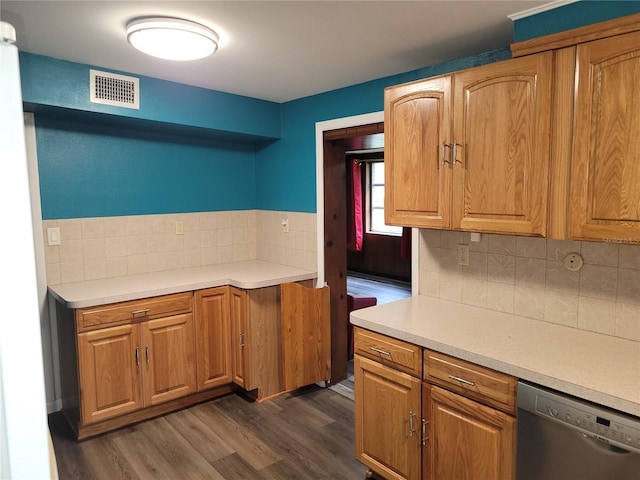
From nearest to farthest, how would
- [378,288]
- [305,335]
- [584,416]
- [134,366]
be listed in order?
[584,416] → [134,366] → [305,335] → [378,288]

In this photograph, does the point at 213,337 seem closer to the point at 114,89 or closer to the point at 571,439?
the point at 114,89

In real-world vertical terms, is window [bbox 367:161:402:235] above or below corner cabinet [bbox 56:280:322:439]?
above

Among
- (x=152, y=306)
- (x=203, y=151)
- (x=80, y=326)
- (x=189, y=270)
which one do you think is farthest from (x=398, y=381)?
(x=203, y=151)

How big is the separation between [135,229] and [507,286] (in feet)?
8.32

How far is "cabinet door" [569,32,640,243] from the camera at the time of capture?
5.03ft

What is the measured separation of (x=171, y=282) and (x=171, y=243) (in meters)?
0.57

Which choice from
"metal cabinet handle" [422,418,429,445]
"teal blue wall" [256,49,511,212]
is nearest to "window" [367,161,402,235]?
"teal blue wall" [256,49,511,212]

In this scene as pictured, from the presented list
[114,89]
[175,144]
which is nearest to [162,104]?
[114,89]

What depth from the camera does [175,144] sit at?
137 inches

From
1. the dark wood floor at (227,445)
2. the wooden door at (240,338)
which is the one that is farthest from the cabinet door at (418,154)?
the dark wood floor at (227,445)

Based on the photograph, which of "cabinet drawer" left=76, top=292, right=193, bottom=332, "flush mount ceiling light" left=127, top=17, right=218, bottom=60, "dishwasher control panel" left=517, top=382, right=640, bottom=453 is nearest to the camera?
"dishwasher control panel" left=517, top=382, right=640, bottom=453

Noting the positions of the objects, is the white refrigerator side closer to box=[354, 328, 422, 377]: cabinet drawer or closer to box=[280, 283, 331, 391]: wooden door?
box=[354, 328, 422, 377]: cabinet drawer

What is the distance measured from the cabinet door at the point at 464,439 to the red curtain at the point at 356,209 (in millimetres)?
5862

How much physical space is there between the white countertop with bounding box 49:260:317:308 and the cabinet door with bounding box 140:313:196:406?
0.21 metres
